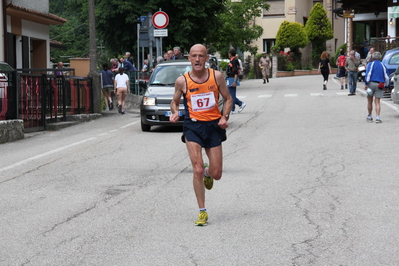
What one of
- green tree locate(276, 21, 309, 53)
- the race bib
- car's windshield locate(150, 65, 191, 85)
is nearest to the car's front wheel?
car's windshield locate(150, 65, 191, 85)

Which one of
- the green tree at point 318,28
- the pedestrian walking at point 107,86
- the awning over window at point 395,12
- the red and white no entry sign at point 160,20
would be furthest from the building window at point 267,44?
the red and white no entry sign at point 160,20

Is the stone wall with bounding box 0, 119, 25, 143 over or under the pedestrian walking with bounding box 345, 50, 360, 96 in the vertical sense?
under

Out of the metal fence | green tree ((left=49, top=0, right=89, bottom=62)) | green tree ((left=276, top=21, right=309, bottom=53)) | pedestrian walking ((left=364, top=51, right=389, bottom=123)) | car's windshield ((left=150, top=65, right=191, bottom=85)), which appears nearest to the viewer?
the metal fence

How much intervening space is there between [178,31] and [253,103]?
10395 millimetres

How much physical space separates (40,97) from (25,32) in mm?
12776

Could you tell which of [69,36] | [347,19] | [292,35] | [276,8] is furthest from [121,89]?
[69,36]

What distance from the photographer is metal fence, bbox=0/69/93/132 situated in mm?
16203

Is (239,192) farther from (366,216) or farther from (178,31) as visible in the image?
(178,31)

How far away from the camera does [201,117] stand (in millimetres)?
6977

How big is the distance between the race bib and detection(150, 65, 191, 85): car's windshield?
10709mm

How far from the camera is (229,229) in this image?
6590mm

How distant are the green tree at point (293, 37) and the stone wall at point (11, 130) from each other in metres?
45.8

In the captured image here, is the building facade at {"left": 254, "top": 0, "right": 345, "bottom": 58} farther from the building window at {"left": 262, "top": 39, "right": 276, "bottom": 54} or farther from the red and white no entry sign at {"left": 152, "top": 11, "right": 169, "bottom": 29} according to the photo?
the red and white no entry sign at {"left": 152, "top": 11, "right": 169, "bottom": 29}

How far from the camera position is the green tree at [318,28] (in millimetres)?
62219
